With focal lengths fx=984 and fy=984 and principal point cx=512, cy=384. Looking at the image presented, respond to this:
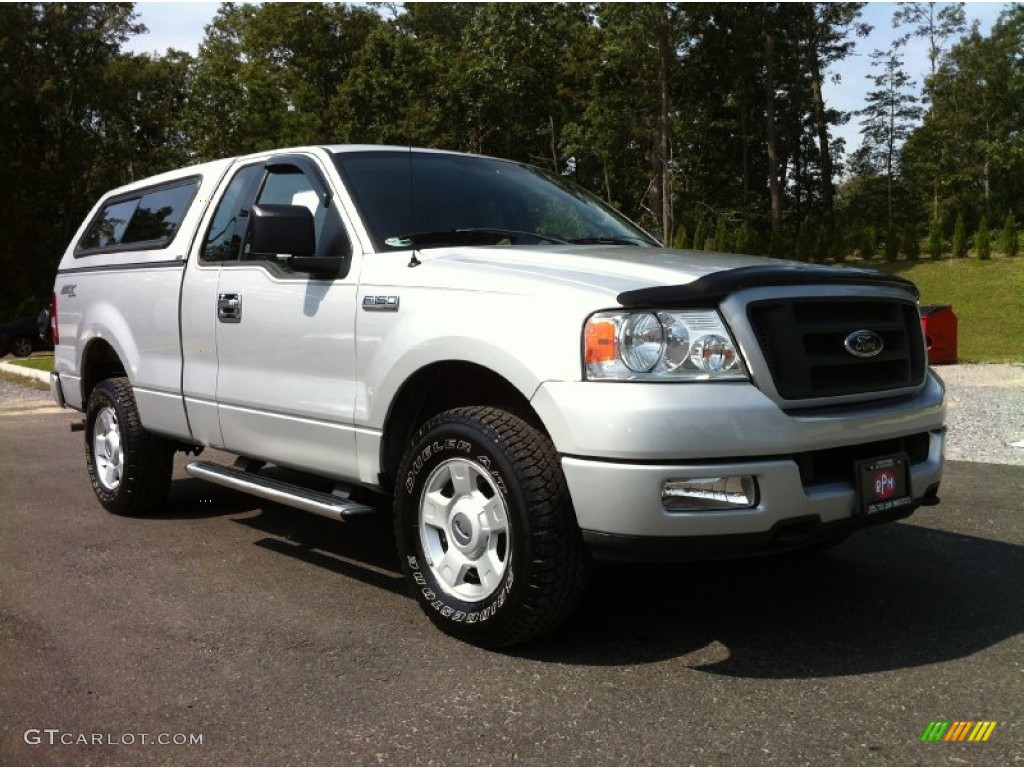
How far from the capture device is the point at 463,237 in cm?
444

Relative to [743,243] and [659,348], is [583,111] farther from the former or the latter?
[659,348]

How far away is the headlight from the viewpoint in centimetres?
329

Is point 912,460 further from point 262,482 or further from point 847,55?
point 847,55

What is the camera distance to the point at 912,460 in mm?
3908

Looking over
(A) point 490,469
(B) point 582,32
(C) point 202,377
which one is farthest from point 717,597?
(B) point 582,32

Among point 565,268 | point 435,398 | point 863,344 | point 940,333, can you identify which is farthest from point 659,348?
point 940,333

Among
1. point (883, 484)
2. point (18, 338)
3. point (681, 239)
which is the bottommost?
point (18, 338)

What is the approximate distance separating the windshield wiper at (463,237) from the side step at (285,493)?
45.0 inches

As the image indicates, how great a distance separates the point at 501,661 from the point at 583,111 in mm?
37085

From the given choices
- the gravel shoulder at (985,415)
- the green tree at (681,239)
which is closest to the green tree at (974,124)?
the green tree at (681,239)

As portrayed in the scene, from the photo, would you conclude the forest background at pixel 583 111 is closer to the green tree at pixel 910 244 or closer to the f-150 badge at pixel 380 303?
the green tree at pixel 910 244

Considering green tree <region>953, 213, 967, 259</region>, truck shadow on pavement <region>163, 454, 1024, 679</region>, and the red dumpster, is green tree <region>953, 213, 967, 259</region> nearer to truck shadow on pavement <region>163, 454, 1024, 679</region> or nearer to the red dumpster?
the red dumpster

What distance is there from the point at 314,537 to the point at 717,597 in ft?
7.82

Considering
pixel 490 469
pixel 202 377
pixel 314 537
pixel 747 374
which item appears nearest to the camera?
pixel 747 374
